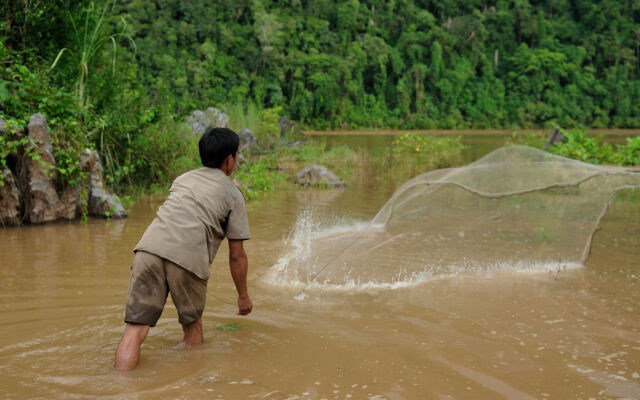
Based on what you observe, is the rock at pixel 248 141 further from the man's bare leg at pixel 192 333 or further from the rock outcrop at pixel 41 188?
the man's bare leg at pixel 192 333

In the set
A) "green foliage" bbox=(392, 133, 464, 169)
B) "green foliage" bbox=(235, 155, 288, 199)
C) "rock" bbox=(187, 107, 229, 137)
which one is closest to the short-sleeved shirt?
"green foliage" bbox=(235, 155, 288, 199)

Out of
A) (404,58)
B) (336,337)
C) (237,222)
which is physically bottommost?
(336,337)

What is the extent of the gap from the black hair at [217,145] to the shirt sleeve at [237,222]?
233mm

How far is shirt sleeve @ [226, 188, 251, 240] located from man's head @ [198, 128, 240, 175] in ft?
0.73

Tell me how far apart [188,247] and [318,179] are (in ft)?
27.2

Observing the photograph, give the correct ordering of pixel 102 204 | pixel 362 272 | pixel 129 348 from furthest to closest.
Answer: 1. pixel 102 204
2. pixel 362 272
3. pixel 129 348

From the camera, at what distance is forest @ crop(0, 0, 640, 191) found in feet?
144

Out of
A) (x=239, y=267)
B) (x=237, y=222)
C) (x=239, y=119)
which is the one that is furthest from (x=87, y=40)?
(x=239, y=119)

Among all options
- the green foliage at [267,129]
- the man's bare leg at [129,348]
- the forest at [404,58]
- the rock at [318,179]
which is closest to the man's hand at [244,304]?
the man's bare leg at [129,348]

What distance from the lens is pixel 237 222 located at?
3.24 m

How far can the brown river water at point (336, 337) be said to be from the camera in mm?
2914

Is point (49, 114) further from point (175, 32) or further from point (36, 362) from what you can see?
point (175, 32)

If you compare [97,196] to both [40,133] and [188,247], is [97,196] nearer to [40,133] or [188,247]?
[40,133]

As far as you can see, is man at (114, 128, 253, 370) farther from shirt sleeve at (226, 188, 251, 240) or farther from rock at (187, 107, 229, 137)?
rock at (187, 107, 229, 137)
